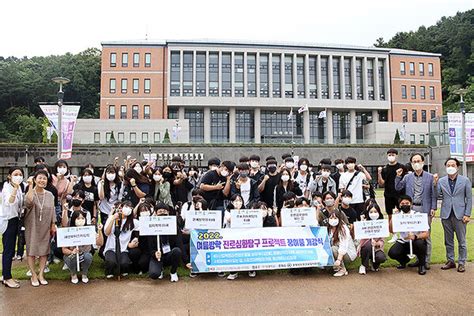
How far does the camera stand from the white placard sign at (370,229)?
7.09 meters

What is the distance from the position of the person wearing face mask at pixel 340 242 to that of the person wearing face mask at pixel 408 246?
0.88 metres

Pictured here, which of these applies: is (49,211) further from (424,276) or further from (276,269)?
(424,276)

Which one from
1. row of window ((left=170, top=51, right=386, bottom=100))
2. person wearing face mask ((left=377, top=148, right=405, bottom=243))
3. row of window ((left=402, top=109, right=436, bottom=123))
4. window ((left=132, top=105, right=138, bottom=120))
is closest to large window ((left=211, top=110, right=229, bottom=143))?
row of window ((left=170, top=51, right=386, bottom=100))

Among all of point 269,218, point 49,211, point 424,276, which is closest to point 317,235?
point 269,218

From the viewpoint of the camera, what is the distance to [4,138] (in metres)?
63.3

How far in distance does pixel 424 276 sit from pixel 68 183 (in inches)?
307

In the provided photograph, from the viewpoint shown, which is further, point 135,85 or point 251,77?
point 251,77

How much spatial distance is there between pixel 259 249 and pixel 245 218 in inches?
25.5

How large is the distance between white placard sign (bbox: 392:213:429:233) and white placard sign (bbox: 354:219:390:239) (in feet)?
0.72

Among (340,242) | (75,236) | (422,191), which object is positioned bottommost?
(340,242)

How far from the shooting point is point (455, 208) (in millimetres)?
7316

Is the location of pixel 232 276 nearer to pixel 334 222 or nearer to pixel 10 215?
pixel 334 222

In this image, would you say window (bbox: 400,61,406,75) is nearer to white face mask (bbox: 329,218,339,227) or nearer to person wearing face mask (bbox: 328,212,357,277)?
person wearing face mask (bbox: 328,212,357,277)

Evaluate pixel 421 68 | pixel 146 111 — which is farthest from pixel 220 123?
pixel 421 68
